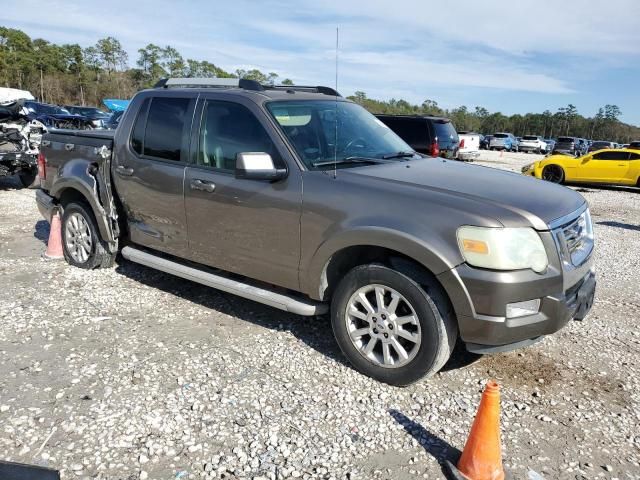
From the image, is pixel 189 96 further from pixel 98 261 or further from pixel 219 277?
pixel 98 261

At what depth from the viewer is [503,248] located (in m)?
2.97

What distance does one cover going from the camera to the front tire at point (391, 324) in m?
3.20

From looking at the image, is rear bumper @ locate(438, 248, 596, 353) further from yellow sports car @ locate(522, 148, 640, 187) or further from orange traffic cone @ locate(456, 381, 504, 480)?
yellow sports car @ locate(522, 148, 640, 187)

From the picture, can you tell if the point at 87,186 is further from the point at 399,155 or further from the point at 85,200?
the point at 399,155

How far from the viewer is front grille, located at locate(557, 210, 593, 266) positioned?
3.21m

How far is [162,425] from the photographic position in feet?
9.91

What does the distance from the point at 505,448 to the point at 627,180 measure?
16.5 meters

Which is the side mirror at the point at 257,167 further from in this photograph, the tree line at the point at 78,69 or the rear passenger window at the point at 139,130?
the tree line at the point at 78,69

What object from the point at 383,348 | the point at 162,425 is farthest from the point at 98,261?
the point at 383,348

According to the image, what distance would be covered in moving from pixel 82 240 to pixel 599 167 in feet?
53.5

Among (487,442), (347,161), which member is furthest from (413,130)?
(487,442)

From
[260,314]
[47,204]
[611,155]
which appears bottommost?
[260,314]

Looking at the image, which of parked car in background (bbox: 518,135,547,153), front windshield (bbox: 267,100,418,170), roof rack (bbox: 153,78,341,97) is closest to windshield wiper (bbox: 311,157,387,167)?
front windshield (bbox: 267,100,418,170)

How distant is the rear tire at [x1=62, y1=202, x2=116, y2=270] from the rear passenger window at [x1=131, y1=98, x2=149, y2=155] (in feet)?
3.51
